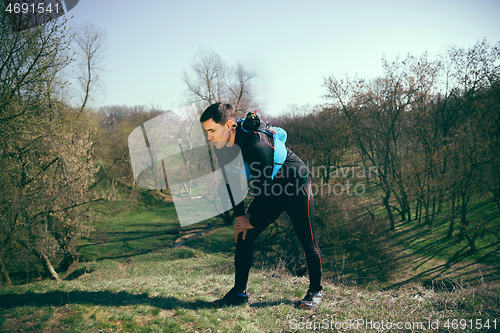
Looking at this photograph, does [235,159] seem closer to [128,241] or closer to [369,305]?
[369,305]

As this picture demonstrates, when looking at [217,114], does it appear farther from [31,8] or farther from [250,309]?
[31,8]

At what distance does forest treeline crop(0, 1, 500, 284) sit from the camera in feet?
24.6

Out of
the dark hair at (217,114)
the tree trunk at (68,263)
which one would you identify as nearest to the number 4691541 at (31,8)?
the dark hair at (217,114)

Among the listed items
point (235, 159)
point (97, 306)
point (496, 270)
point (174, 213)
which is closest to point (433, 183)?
point (496, 270)

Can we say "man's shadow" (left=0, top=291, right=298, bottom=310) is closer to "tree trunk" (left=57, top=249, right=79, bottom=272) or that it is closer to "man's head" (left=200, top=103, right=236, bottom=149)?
"man's head" (left=200, top=103, right=236, bottom=149)

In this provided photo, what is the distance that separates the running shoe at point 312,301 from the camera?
328cm

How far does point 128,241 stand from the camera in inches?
862

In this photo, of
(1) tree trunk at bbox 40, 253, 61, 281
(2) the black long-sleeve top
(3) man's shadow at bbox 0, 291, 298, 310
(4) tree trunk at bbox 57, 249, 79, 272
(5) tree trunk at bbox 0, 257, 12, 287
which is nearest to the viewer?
(2) the black long-sleeve top

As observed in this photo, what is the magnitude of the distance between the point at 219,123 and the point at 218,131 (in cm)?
9

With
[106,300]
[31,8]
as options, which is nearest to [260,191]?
[106,300]

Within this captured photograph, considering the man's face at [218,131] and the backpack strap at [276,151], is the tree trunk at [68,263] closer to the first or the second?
the man's face at [218,131]

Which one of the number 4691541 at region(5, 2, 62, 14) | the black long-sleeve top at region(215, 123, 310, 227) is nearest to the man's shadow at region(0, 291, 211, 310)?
the black long-sleeve top at region(215, 123, 310, 227)

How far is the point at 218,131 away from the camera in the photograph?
9.84 ft

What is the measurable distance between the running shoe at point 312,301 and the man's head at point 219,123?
2.18 meters
